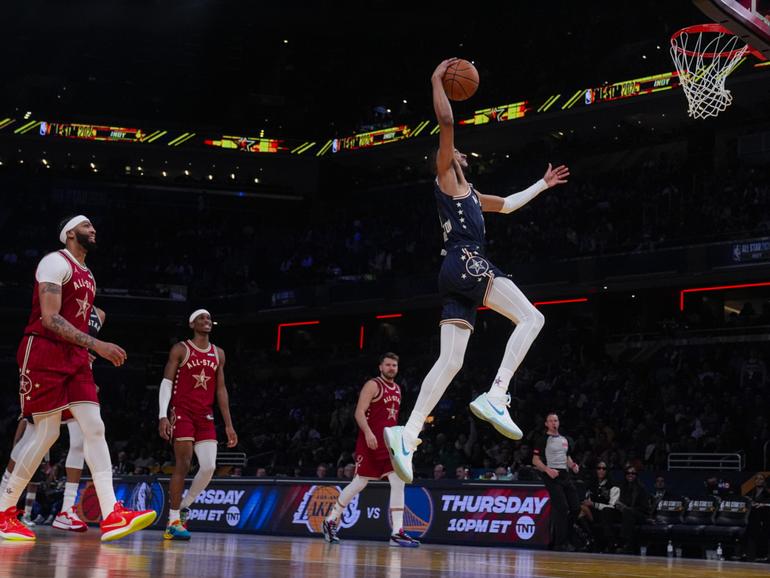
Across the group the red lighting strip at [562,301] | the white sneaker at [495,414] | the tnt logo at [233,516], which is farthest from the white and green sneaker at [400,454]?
the red lighting strip at [562,301]

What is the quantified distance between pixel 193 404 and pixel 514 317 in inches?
210

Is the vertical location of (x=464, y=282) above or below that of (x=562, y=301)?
below

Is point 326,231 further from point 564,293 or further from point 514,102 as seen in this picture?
point 564,293

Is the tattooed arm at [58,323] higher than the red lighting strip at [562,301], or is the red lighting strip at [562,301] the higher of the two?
the red lighting strip at [562,301]

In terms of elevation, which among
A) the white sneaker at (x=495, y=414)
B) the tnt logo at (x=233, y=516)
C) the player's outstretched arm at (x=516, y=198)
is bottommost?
the tnt logo at (x=233, y=516)

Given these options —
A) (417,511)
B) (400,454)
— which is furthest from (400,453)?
(417,511)

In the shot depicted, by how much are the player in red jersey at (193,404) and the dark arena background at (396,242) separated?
4457mm

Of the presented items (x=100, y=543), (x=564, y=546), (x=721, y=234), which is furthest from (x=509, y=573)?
(x=721, y=234)

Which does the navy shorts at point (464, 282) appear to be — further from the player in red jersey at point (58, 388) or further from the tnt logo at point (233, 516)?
the tnt logo at point (233, 516)

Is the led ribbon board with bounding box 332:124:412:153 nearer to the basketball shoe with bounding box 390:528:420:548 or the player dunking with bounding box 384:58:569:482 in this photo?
the basketball shoe with bounding box 390:528:420:548

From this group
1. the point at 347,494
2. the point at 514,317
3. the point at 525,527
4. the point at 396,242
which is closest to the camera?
the point at 514,317

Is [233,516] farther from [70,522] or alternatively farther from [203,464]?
[70,522]

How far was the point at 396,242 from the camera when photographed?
3822cm

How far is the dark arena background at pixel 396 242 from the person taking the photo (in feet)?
63.2
